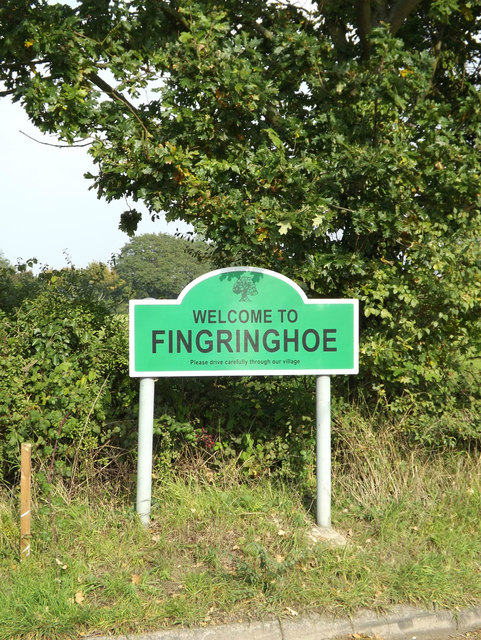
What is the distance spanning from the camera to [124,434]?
5.39 meters

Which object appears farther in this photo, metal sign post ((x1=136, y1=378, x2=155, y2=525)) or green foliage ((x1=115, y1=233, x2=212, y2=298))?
green foliage ((x1=115, y1=233, x2=212, y2=298))

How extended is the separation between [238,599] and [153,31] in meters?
4.66

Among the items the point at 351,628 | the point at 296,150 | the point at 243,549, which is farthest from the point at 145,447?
the point at 296,150

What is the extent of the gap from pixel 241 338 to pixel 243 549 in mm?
1475

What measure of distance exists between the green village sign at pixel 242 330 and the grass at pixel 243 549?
1031 mm

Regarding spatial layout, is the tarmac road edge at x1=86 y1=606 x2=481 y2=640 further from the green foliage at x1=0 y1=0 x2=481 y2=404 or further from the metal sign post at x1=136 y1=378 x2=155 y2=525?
the green foliage at x1=0 y1=0 x2=481 y2=404

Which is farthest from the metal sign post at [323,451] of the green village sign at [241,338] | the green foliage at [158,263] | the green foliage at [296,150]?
the green foliage at [158,263]

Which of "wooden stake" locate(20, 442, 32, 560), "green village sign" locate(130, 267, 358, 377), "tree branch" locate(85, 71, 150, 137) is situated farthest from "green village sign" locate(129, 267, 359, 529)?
"tree branch" locate(85, 71, 150, 137)

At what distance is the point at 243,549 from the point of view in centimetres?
446

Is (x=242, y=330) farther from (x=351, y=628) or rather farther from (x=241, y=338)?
(x=351, y=628)

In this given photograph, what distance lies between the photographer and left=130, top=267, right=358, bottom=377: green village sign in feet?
15.8

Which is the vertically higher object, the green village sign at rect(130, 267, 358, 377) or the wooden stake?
the green village sign at rect(130, 267, 358, 377)

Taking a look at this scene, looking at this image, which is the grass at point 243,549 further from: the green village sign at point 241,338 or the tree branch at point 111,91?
the tree branch at point 111,91

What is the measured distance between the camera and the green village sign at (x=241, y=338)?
4809 mm
